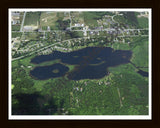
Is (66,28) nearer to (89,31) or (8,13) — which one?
(89,31)

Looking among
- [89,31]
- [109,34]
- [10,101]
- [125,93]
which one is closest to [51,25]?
[89,31]

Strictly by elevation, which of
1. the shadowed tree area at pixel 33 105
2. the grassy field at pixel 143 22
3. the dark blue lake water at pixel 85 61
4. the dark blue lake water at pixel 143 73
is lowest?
the shadowed tree area at pixel 33 105

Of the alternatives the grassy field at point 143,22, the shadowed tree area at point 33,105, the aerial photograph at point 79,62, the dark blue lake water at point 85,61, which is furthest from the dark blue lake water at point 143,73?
the shadowed tree area at point 33,105

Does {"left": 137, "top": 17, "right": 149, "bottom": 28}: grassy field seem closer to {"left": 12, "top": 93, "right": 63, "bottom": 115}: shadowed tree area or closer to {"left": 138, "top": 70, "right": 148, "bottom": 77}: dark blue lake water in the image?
{"left": 138, "top": 70, "right": 148, "bottom": 77}: dark blue lake water

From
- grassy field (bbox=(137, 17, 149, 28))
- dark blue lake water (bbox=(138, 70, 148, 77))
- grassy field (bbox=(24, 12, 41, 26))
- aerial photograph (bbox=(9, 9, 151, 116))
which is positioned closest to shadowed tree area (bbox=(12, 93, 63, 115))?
aerial photograph (bbox=(9, 9, 151, 116))

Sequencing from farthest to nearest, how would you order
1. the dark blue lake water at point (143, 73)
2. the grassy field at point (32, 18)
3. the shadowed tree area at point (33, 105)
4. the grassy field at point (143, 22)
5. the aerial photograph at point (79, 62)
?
the grassy field at point (143, 22) → the grassy field at point (32, 18) → the dark blue lake water at point (143, 73) → the aerial photograph at point (79, 62) → the shadowed tree area at point (33, 105)

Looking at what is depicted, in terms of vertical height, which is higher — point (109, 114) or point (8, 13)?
point (8, 13)

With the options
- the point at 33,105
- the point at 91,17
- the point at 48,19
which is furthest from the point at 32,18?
the point at 33,105

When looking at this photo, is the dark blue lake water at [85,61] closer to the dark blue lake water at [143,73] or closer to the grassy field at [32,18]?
the dark blue lake water at [143,73]

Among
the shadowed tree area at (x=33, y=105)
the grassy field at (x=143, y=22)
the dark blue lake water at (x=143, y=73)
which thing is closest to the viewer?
the shadowed tree area at (x=33, y=105)
